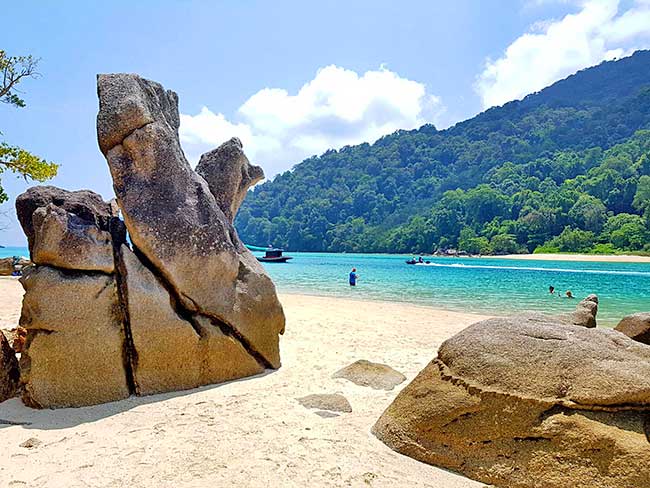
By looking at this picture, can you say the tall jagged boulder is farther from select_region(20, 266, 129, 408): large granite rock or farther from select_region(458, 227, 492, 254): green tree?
select_region(458, 227, 492, 254): green tree

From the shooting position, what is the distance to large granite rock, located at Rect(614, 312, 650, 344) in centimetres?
680

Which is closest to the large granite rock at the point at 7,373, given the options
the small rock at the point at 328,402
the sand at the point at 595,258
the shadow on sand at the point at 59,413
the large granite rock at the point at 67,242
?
the shadow on sand at the point at 59,413

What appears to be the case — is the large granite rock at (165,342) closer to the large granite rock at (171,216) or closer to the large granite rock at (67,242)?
the large granite rock at (171,216)

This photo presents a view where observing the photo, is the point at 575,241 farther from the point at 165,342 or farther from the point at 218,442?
the point at 218,442

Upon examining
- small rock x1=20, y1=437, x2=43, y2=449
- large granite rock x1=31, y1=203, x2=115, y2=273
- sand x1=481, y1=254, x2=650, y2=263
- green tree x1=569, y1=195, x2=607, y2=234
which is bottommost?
sand x1=481, y1=254, x2=650, y2=263

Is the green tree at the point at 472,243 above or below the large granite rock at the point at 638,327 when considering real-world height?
above

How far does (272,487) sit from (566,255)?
82828mm

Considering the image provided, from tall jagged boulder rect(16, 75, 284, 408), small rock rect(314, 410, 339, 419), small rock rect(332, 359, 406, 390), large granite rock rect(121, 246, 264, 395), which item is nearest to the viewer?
small rock rect(314, 410, 339, 419)

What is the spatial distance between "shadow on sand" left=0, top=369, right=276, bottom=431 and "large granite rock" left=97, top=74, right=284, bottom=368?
54.9 inches

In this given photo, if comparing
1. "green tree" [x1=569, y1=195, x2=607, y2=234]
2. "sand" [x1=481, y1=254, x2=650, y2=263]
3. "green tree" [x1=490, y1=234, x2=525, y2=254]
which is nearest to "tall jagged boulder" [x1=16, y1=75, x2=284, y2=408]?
"sand" [x1=481, y1=254, x2=650, y2=263]

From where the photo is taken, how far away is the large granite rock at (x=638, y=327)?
680 cm

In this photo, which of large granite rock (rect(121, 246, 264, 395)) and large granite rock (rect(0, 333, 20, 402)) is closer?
large granite rock (rect(0, 333, 20, 402))

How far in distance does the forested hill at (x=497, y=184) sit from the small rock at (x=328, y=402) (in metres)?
84.5

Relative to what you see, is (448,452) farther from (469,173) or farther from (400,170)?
(400,170)
